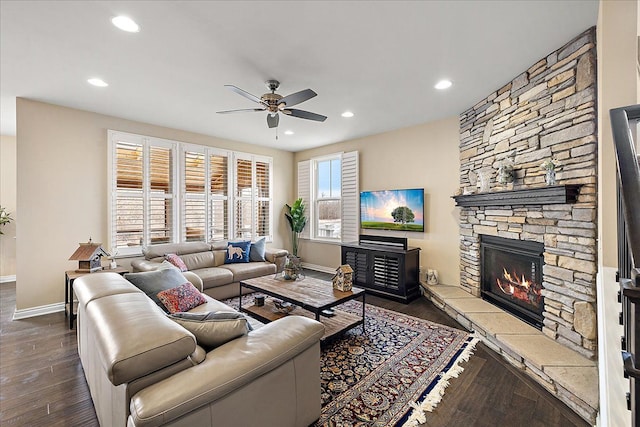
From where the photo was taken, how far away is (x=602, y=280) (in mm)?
1860

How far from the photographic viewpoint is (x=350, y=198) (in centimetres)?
576

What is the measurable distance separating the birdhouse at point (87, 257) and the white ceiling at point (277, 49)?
6.30ft

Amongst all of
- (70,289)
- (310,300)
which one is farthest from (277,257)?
(70,289)

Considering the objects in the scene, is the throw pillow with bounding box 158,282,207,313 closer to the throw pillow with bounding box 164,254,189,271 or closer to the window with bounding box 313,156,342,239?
the throw pillow with bounding box 164,254,189,271

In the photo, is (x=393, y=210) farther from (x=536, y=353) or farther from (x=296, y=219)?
(x=536, y=353)

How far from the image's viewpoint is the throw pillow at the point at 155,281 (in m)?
2.46

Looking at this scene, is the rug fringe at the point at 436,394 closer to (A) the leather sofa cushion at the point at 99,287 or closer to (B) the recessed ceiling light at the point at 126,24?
(A) the leather sofa cushion at the point at 99,287

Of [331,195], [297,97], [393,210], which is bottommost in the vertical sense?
[393,210]

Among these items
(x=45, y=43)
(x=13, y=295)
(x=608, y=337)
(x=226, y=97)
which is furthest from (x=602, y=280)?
(x=13, y=295)

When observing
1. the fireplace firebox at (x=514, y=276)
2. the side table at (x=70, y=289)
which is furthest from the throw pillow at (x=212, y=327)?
the fireplace firebox at (x=514, y=276)

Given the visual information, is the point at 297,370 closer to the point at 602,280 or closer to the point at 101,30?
the point at 602,280

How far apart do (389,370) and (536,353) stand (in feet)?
3.99

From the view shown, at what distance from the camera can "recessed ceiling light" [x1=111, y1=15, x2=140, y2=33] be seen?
212 cm

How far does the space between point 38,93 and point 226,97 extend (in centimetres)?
225
